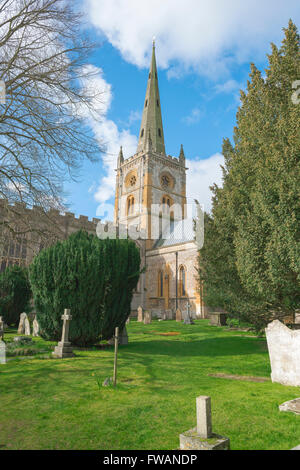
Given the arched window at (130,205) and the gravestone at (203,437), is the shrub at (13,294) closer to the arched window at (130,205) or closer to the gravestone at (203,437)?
the gravestone at (203,437)

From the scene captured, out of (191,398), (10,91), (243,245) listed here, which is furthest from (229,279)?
(10,91)

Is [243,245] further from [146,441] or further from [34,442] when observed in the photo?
[34,442]

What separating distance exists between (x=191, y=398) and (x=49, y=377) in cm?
303

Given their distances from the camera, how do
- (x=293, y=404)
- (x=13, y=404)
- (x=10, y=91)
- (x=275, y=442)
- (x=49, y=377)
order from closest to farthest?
(x=275, y=442) < (x=293, y=404) < (x=13, y=404) < (x=49, y=377) < (x=10, y=91)

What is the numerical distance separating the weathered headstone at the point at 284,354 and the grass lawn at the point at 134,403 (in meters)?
0.30

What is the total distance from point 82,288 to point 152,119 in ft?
137

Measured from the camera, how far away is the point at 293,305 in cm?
779

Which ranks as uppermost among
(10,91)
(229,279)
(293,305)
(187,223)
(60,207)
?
(187,223)

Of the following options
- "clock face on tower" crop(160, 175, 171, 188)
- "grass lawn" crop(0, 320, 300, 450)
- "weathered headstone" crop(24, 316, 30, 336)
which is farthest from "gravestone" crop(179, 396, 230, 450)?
"clock face on tower" crop(160, 175, 171, 188)

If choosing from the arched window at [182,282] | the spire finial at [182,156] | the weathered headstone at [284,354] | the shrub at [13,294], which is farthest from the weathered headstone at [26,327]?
the spire finial at [182,156]

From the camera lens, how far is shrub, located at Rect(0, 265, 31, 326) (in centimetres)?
1617

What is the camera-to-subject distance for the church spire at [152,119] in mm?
44438

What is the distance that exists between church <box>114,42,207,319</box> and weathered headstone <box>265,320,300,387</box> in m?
18.9

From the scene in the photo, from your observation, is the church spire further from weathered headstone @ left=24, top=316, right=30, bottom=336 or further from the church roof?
weathered headstone @ left=24, top=316, right=30, bottom=336
